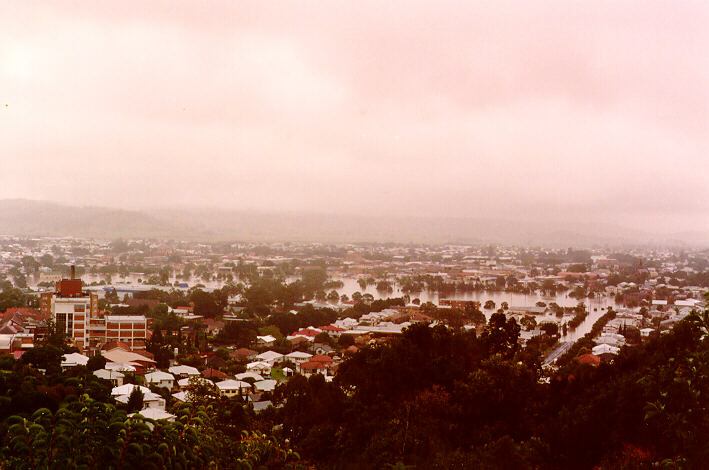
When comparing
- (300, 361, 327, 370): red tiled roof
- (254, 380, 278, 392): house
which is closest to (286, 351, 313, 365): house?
(300, 361, 327, 370): red tiled roof

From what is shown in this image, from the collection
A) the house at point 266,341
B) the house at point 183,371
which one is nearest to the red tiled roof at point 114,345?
the house at point 183,371

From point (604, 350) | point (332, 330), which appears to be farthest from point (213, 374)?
point (604, 350)

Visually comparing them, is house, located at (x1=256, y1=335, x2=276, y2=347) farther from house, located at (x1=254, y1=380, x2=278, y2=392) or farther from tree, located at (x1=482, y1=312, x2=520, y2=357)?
tree, located at (x1=482, y1=312, x2=520, y2=357)

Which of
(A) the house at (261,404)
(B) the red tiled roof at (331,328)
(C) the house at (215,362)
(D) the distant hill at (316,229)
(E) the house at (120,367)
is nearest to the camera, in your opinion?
(A) the house at (261,404)

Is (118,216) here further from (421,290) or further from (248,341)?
(248,341)

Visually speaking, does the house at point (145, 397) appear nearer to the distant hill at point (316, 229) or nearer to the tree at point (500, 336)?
the tree at point (500, 336)
